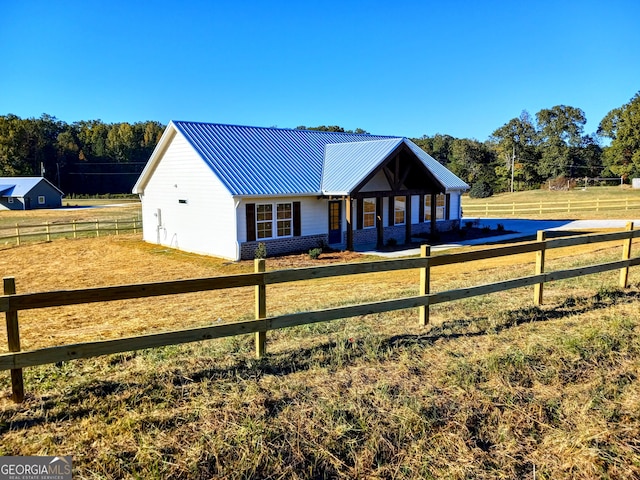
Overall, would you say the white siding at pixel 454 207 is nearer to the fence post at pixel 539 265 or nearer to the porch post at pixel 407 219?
the porch post at pixel 407 219

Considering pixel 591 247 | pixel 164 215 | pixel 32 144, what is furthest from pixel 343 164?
pixel 32 144

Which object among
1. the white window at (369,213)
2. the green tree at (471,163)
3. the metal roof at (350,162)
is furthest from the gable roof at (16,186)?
the green tree at (471,163)

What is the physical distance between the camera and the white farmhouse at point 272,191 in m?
21.1

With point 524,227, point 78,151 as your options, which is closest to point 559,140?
point 524,227

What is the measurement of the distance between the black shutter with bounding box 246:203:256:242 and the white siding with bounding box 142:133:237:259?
69cm

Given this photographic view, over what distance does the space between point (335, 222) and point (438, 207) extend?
28.8 feet

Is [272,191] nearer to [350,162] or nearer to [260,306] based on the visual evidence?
[350,162]

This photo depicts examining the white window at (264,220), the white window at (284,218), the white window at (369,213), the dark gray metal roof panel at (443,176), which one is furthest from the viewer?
the dark gray metal roof panel at (443,176)

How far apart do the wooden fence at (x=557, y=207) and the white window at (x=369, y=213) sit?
21.3 m

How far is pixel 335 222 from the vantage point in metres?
24.5

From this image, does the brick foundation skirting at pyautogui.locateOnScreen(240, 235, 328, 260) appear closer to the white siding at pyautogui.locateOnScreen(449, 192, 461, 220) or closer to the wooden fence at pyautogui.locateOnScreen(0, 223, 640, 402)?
the white siding at pyautogui.locateOnScreen(449, 192, 461, 220)

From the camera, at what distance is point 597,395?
16.9 feet

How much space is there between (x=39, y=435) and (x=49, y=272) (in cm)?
1572

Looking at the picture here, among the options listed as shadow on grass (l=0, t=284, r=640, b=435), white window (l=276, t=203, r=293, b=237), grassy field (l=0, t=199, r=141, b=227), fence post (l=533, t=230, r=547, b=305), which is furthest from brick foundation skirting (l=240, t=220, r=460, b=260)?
grassy field (l=0, t=199, r=141, b=227)
